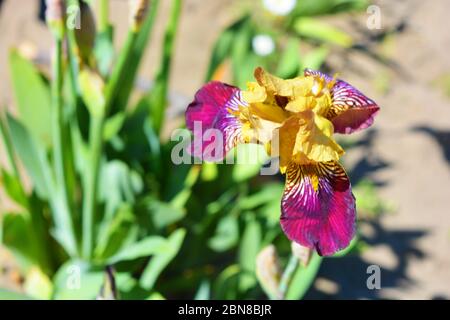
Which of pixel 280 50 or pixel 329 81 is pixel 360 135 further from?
pixel 329 81

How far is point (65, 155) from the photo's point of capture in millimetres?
1798

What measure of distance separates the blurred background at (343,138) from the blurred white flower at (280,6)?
4 centimetres

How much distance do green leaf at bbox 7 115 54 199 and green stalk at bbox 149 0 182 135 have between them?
40cm

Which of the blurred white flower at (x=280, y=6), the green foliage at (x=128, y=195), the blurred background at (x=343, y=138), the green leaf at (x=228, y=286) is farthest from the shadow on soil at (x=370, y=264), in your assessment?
the blurred white flower at (x=280, y=6)

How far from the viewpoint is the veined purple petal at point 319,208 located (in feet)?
3.76

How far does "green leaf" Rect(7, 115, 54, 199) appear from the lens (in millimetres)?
1894

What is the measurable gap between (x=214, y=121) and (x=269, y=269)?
1.33 feet

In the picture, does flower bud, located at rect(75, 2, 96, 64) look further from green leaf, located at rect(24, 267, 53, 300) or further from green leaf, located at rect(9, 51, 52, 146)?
green leaf, located at rect(24, 267, 53, 300)

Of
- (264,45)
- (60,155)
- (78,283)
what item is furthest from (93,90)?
(264,45)

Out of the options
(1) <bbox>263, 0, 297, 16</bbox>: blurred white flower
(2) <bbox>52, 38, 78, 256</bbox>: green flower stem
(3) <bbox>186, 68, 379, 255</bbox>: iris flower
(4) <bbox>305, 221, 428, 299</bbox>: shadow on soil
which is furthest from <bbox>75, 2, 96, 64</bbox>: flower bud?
(1) <bbox>263, 0, 297, 16</bbox>: blurred white flower

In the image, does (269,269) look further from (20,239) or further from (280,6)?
(280,6)
